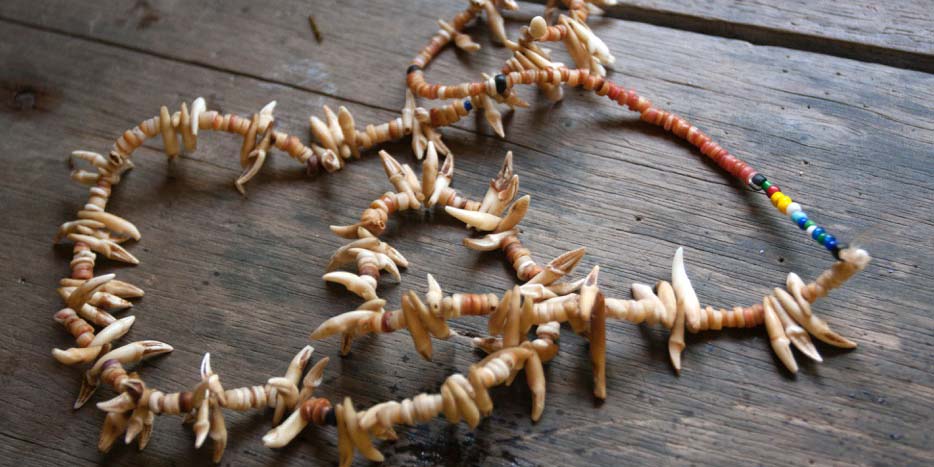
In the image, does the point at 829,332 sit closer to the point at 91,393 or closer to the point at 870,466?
the point at 870,466

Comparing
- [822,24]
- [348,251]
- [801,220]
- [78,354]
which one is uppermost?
[822,24]

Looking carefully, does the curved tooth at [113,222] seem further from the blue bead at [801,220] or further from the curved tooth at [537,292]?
the blue bead at [801,220]

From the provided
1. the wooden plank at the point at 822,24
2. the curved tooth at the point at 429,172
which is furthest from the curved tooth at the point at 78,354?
the wooden plank at the point at 822,24

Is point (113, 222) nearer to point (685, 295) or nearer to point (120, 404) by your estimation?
point (120, 404)

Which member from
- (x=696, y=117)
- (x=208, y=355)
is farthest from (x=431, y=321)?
(x=696, y=117)

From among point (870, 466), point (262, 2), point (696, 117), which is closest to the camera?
point (870, 466)

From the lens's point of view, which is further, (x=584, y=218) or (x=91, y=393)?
(x=584, y=218)

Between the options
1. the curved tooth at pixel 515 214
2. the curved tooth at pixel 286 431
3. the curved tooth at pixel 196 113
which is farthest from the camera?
the curved tooth at pixel 196 113

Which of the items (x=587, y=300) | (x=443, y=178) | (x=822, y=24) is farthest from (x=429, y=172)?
(x=822, y=24)
